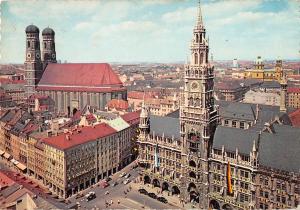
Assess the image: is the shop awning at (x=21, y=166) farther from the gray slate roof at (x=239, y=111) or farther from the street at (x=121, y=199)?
the gray slate roof at (x=239, y=111)

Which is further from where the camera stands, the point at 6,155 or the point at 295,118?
the point at 6,155

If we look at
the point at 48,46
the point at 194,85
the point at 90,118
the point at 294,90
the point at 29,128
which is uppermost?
the point at 48,46

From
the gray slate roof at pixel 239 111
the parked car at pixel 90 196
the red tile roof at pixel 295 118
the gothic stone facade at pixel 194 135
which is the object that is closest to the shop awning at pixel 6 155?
the parked car at pixel 90 196

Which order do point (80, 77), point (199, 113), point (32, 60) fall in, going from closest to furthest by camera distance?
point (199, 113)
point (80, 77)
point (32, 60)

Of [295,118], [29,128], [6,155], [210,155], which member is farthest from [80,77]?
[210,155]

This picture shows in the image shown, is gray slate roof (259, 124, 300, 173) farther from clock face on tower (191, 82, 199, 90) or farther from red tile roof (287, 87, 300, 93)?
red tile roof (287, 87, 300, 93)

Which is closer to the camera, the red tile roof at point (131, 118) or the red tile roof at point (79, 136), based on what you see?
the red tile roof at point (79, 136)

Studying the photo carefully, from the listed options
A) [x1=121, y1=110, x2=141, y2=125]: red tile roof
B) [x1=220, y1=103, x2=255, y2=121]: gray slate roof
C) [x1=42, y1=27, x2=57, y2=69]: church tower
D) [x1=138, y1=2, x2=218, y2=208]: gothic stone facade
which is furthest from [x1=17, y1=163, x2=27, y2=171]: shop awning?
[x1=42, y1=27, x2=57, y2=69]: church tower

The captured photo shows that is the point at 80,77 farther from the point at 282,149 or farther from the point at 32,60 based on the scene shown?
the point at 282,149
